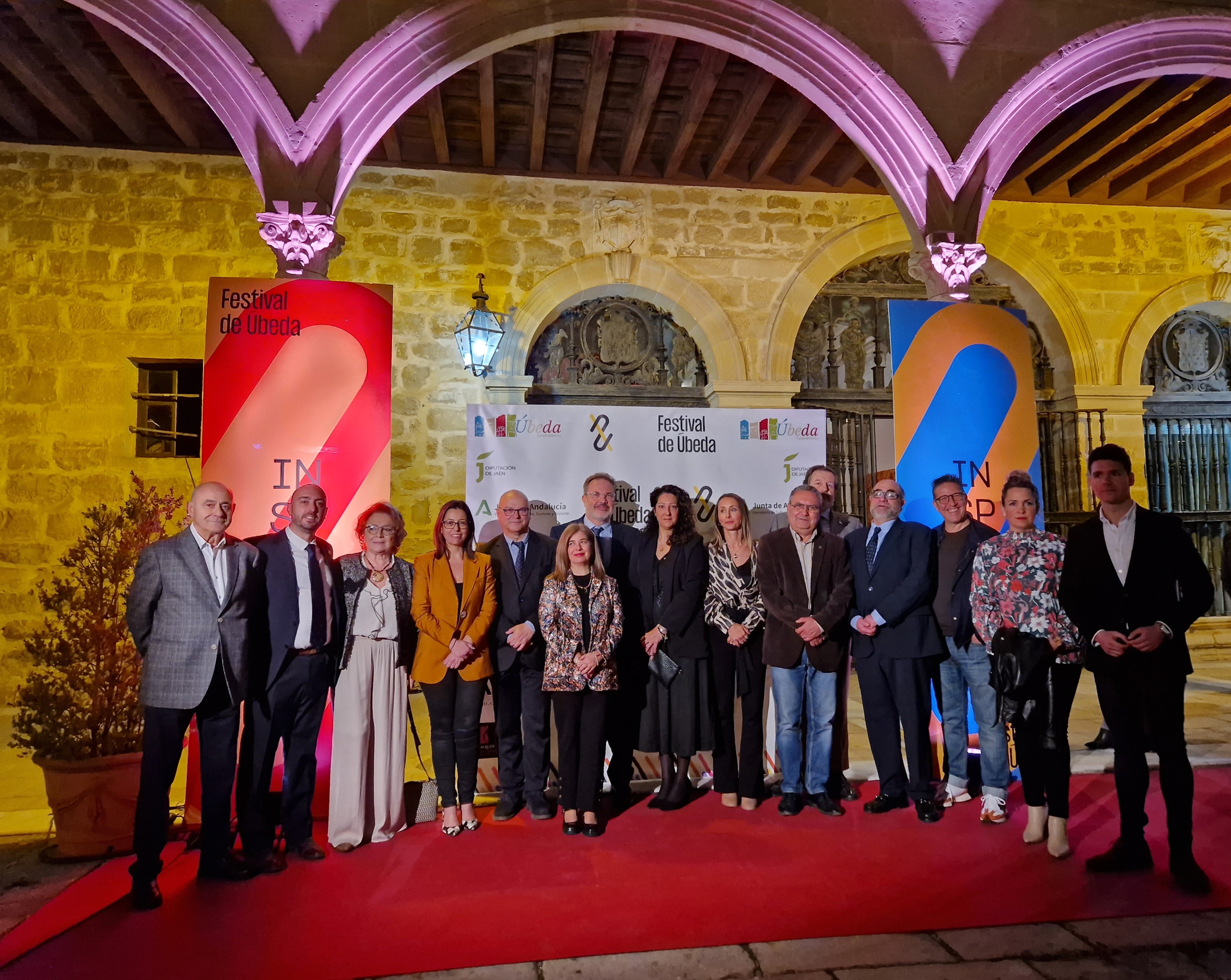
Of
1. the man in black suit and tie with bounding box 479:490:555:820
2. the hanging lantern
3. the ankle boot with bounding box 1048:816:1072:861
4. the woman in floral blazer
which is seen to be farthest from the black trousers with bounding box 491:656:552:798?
the hanging lantern

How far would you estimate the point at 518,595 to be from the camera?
4004 millimetres

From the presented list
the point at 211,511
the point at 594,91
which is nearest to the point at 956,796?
the point at 211,511

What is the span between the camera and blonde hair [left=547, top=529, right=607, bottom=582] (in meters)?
3.82

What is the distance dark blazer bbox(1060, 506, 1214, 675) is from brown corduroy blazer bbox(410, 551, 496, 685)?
2.56 metres

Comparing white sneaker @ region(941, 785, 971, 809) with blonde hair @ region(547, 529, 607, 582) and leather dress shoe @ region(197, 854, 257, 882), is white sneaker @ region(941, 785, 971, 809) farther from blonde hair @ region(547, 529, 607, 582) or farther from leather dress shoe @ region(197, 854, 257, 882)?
leather dress shoe @ region(197, 854, 257, 882)

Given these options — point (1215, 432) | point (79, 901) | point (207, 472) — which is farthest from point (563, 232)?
point (1215, 432)

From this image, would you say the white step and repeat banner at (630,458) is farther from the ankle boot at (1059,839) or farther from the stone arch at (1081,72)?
the stone arch at (1081,72)

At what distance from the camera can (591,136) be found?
625cm

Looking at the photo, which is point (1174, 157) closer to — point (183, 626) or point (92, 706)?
point (183, 626)

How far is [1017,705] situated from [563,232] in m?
5.34

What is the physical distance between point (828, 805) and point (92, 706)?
3.40 metres

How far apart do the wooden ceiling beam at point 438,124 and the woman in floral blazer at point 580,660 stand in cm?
340

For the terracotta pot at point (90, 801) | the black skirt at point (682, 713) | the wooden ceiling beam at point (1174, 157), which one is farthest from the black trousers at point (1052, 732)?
the wooden ceiling beam at point (1174, 157)

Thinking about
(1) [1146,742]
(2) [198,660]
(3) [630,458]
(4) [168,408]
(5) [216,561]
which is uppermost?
(4) [168,408]
